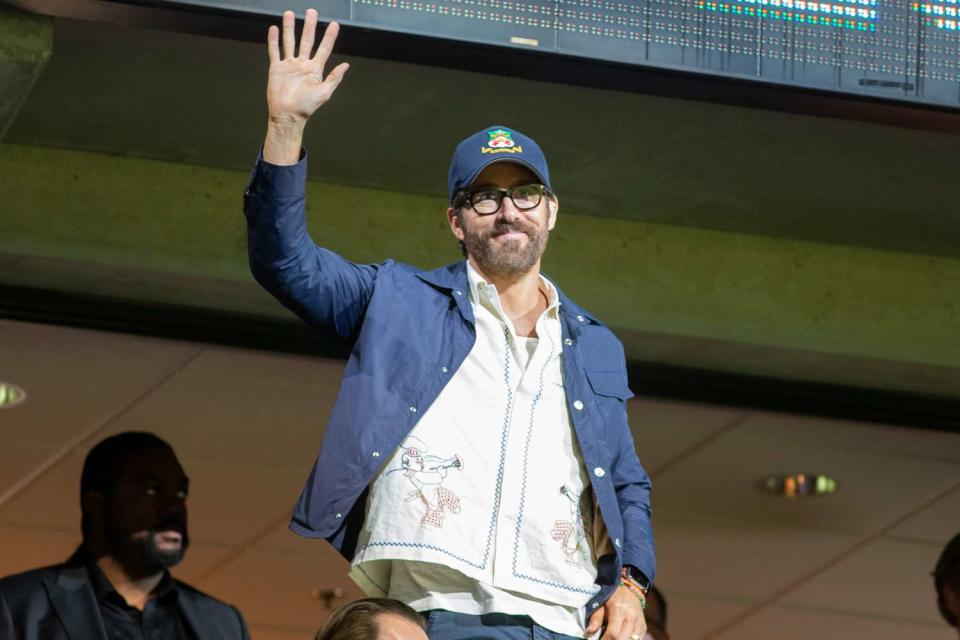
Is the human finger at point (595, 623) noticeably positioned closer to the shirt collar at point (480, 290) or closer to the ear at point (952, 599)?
the shirt collar at point (480, 290)

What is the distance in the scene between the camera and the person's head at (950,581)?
14.9 ft

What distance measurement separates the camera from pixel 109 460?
4660mm

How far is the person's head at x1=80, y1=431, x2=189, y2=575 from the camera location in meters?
4.48

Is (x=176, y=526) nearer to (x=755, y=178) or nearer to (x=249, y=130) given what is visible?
(x=249, y=130)

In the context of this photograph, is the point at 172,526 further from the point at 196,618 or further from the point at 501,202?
the point at 501,202

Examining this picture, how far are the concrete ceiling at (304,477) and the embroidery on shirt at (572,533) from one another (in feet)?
7.79

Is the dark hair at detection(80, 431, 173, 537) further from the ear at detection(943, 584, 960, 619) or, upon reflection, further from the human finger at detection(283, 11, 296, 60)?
the ear at detection(943, 584, 960, 619)

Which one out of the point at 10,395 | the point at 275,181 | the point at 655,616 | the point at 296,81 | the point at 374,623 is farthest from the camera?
the point at 10,395

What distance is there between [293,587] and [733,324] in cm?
263

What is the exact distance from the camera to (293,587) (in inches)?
291

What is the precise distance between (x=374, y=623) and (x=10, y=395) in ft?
10.7

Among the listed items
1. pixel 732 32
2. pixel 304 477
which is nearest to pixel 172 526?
pixel 732 32

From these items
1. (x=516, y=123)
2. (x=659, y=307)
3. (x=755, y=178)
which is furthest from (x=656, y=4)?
(x=659, y=307)

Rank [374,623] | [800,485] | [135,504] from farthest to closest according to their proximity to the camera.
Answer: [800,485] → [135,504] → [374,623]
